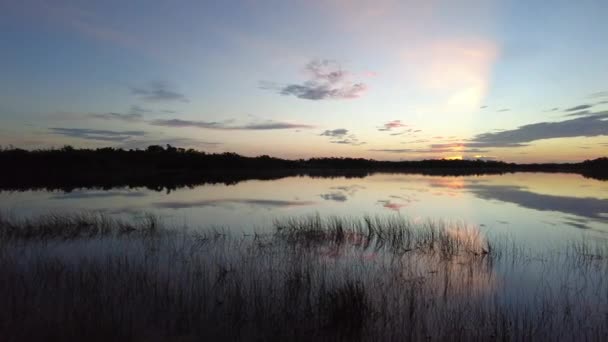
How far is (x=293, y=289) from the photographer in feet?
24.5

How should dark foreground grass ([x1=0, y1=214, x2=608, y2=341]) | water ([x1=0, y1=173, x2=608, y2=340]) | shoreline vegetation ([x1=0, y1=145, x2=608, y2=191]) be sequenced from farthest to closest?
1. shoreline vegetation ([x1=0, y1=145, x2=608, y2=191])
2. water ([x1=0, y1=173, x2=608, y2=340])
3. dark foreground grass ([x1=0, y1=214, x2=608, y2=341])

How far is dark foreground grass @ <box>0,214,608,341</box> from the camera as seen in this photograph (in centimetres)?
560

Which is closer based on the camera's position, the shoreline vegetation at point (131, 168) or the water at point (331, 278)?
the water at point (331, 278)

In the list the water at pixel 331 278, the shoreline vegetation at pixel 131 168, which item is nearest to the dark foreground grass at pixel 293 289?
the water at pixel 331 278

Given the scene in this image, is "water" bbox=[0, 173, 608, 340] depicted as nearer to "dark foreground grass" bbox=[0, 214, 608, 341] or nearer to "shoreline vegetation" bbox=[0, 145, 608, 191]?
"dark foreground grass" bbox=[0, 214, 608, 341]

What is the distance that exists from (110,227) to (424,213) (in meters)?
15.2

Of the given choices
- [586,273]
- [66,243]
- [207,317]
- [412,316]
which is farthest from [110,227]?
[586,273]

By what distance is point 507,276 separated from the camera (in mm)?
9125

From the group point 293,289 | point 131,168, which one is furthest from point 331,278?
point 131,168

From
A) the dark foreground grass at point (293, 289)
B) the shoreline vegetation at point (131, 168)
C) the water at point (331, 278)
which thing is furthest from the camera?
the shoreline vegetation at point (131, 168)

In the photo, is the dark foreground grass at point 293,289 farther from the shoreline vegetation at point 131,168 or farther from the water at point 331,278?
the shoreline vegetation at point 131,168

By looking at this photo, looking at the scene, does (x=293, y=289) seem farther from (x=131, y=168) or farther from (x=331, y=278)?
(x=131, y=168)

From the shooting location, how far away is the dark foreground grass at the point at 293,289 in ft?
18.4

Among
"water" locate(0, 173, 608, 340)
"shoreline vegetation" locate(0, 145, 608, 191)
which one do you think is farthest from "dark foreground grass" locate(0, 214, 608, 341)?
"shoreline vegetation" locate(0, 145, 608, 191)
